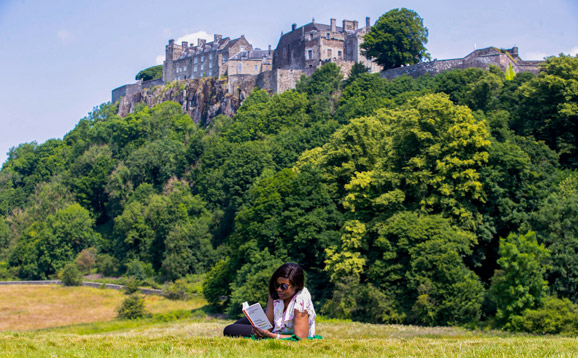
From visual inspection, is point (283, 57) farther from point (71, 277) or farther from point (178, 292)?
point (178, 292)

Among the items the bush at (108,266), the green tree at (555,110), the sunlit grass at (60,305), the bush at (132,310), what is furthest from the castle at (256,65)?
the bush at (132,310)

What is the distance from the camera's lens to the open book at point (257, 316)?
10531mm

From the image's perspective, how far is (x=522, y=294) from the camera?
3034cm

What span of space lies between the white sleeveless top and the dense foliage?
69.8 feet

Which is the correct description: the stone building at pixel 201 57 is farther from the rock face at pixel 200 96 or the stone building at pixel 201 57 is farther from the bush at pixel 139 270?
the bush at pixel 139 270

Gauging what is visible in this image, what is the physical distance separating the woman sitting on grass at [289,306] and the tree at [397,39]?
6429 cm

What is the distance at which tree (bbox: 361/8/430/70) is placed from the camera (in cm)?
7194

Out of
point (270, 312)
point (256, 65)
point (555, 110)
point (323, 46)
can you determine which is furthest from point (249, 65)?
point (270, 312)

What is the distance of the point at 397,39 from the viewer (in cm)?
7294

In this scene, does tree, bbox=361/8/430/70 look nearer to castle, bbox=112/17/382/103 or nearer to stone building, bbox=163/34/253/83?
castle, bbox=112/17/382/103

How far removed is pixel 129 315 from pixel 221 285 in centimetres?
688

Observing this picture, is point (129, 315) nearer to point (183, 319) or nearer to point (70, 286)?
point (183, 319)

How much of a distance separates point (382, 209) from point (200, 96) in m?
61.1

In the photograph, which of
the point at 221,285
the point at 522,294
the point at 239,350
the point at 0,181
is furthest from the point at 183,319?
the point at 0,181
